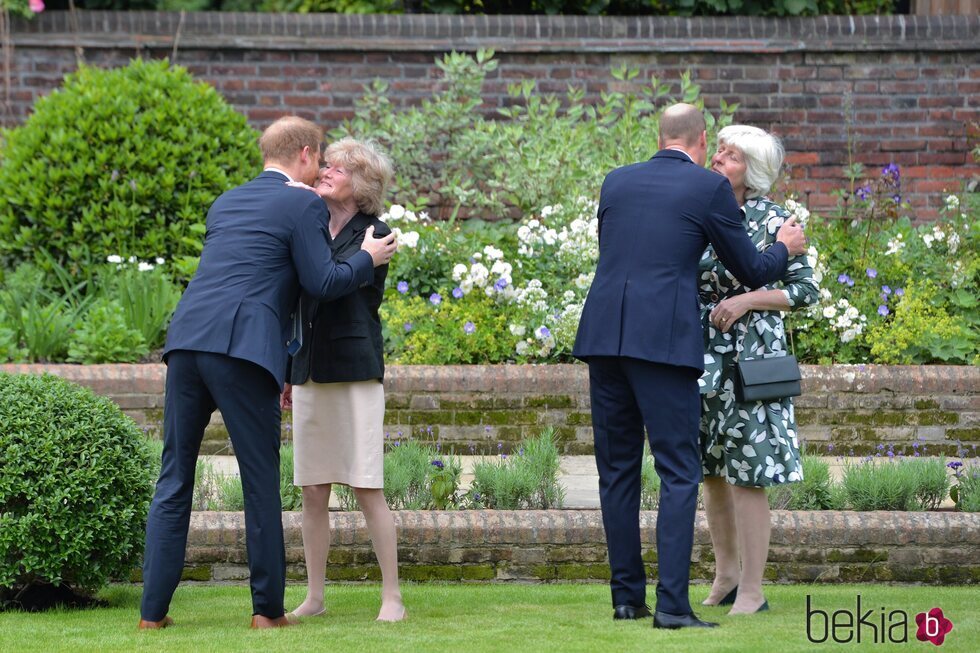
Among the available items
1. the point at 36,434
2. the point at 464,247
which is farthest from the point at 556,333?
the point at 36,434

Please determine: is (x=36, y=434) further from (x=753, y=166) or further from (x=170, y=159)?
(x=170, y=159)

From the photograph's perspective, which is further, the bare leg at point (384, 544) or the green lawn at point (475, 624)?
the bare leg at point (384, 544)

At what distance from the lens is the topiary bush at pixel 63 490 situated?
15.2ft

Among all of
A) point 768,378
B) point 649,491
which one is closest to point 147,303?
point 649,491

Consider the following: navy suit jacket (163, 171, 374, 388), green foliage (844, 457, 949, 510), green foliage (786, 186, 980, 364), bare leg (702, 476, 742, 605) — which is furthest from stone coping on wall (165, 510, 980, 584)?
green foliage (786, 186, 980, 364)

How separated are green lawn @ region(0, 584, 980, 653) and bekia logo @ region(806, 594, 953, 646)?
0.08ft

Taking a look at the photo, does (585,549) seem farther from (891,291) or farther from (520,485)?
(891,291)

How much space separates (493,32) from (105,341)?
4.23 m

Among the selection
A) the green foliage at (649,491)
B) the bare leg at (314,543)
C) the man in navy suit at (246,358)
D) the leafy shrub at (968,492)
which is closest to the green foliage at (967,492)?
the leafy shrub at (968,492)

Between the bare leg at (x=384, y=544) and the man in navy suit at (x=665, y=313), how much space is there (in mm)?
825

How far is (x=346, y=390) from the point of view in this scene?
464 cm

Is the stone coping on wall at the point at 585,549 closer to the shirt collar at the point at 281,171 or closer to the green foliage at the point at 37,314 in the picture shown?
the shirt collar at the point at 281,171

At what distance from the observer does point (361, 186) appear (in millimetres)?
4703

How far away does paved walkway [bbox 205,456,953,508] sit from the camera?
606cm
